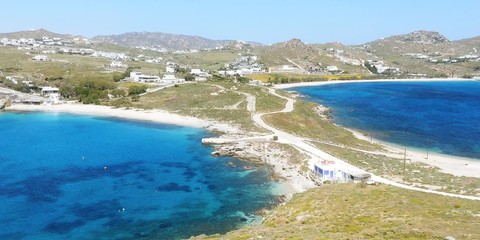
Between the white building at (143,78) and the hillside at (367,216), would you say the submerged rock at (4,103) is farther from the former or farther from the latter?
the hillside at (367,216)

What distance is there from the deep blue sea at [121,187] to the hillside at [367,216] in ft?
20.2

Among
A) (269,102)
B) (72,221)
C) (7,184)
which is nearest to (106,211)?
(72,221)

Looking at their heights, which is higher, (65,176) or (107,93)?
(107,93)

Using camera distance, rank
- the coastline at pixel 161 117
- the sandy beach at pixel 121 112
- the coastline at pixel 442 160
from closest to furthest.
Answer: the coastline at pixel 442 160 → the coastline at pixel 161 117 → the sandy beach at pixel 121 112

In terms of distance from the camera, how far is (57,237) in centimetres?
4159

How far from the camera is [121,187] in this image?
57906mm

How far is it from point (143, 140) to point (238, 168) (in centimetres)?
2964

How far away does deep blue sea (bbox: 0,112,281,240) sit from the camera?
4444 centimetres

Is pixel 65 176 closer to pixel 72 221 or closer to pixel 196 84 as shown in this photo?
pixel 72 221

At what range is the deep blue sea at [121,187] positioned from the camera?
4444 cm

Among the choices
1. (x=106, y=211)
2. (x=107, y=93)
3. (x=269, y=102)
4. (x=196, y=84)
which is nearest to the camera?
(x=106, y=211)

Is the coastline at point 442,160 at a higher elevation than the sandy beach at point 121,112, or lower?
lower

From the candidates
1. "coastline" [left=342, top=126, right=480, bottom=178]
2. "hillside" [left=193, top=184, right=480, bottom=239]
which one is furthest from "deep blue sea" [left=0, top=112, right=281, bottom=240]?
"coastline" [left=342, top=126, right=480, bottom=178]

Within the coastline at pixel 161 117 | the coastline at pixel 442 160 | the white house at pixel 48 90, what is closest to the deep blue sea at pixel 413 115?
the coastline at pixel 442 160
